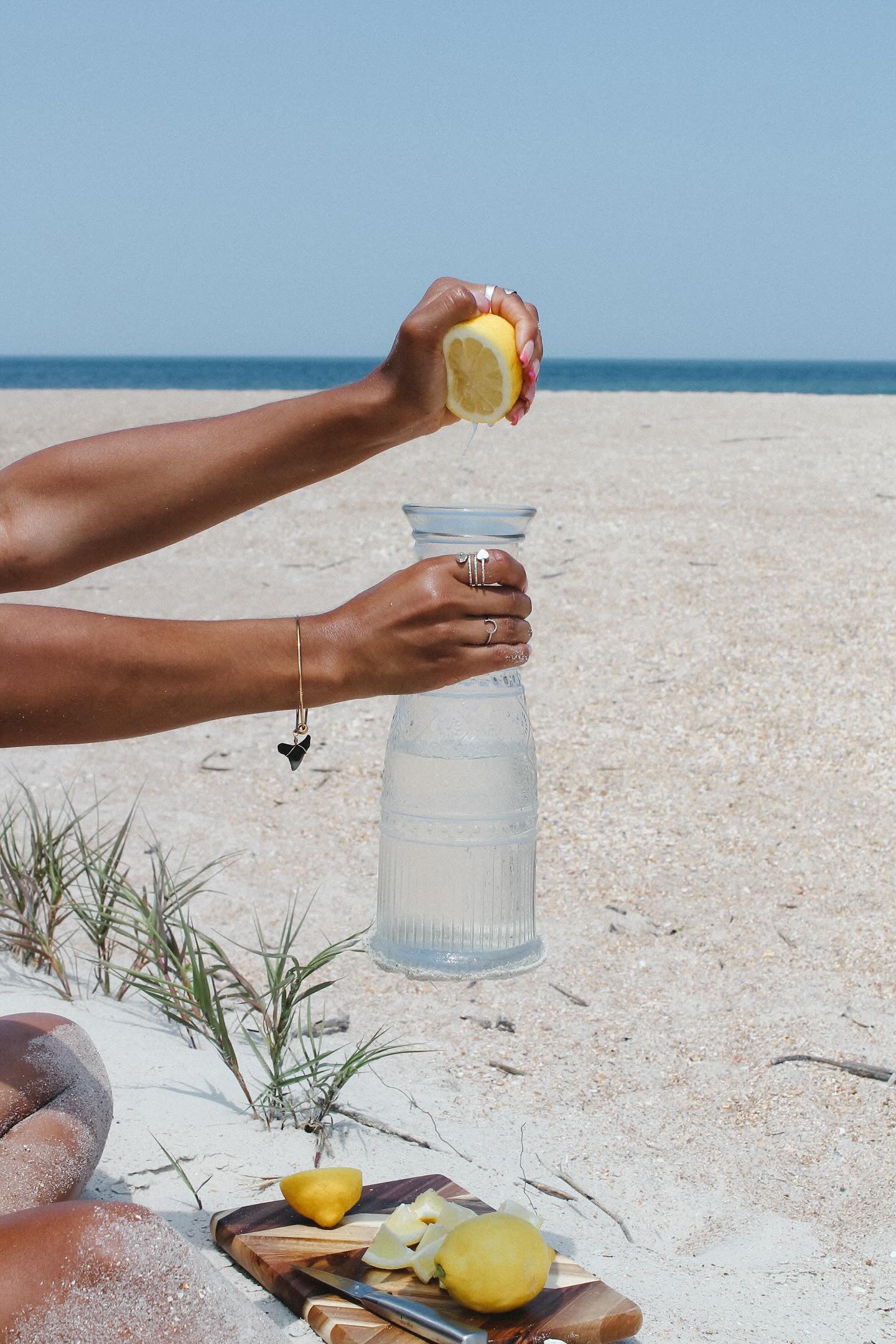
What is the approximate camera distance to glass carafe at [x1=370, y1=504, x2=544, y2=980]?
2.16 metres

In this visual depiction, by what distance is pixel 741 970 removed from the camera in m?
4.45

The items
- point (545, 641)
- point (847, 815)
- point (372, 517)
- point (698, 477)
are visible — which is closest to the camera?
point (847, 815)

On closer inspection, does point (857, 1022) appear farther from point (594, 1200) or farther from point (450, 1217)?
point (450, 1217)

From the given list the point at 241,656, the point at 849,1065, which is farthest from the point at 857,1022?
the point at 241,656

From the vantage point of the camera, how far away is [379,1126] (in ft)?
11.0

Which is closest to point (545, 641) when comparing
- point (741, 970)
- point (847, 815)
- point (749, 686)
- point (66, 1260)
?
point (749, 686)

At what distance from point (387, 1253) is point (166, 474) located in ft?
5.01

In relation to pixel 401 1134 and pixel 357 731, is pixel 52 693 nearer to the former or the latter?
pixel 401 1134

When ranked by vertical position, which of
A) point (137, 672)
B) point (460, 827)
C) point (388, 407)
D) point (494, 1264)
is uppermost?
point (388, 407)

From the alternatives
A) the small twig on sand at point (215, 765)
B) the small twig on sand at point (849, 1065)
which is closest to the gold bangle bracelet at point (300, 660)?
the small twig on sand at point (849, 1065)

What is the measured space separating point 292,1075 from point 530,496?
632 centimetres

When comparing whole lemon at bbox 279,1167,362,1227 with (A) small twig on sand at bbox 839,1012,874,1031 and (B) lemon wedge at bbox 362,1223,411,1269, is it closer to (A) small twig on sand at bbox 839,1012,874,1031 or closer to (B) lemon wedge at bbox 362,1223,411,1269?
(B) lemon wedge at bbox 362,1223,411,1269

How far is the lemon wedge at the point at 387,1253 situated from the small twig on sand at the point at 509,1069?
124cm

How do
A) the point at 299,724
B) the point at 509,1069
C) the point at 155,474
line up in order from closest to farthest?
the point at 299,724 < the point at 155,474 < the point at 509,1069
